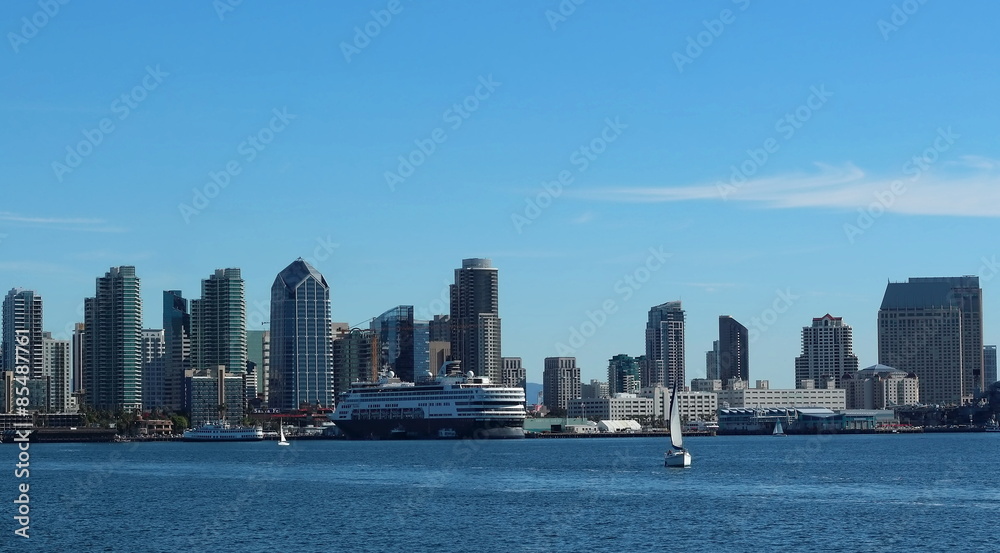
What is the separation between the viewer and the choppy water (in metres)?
60.5

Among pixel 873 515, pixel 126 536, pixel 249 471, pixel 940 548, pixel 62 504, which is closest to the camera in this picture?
pixel 940 548

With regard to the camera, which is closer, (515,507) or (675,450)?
(515,507)

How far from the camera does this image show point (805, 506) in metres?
73.9

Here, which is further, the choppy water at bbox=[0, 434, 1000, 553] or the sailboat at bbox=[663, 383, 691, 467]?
the sailboat at bbox=[663, 383, 691, 467]

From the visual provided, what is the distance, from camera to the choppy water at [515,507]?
6047cm

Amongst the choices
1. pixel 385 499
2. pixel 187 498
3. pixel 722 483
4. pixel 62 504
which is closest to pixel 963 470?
pixel 722 483

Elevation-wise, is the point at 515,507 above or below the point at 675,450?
below

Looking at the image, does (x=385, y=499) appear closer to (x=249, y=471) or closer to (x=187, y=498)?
(x=187, y=498)

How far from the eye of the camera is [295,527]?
66.5 metres

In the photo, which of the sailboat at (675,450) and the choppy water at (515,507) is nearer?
the choppy water at (515,507)

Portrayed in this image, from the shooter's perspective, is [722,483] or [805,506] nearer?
[805,506]

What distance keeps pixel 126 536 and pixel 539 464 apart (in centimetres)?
6137

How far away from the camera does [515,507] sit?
75.4m

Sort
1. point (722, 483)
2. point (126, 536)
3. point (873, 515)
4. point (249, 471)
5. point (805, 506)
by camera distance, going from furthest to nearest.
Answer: point (249, 471), point (722, 483), point (805, 506), point (873, 515), point (126, 536)
